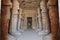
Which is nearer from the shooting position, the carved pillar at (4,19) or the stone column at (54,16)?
the carved pillar at (4,19)

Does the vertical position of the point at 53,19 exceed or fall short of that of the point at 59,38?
it exceeds it

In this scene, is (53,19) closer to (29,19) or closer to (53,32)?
(53,32)

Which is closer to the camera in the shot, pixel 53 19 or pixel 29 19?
pixel 53 19

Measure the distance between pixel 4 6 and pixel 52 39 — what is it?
3.24 meters

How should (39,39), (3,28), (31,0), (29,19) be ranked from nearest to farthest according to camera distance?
1. (3,28)
2. (39,39)
3. (31,0)
4. (29,19)

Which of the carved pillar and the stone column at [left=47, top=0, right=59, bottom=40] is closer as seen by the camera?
the carved pillar

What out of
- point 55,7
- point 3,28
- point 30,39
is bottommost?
point 30,39

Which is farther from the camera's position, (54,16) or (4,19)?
(54,16)

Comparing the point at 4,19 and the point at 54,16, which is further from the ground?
the point at 54,16

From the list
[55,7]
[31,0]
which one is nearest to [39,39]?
[55,7]

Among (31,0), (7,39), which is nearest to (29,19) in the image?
(31,0)

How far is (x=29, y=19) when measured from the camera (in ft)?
104

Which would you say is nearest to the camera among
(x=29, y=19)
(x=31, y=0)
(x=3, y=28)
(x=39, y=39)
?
Answer: (x=3, y=28)

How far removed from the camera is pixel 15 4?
51.4ft
